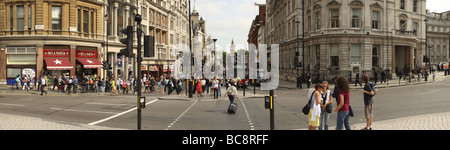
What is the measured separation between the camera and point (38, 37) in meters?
31.7

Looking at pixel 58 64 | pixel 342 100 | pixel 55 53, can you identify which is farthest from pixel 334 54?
pixel 342 100

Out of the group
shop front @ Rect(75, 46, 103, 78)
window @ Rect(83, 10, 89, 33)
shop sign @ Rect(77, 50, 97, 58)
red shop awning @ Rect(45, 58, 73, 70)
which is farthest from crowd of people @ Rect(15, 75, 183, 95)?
window @ Rect(83, 10, 89, 33)

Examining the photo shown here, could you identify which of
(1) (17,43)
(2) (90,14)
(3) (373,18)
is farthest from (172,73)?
(3) (373,18)

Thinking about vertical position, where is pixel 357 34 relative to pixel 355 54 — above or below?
above

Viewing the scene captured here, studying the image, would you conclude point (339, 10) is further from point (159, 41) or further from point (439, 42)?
point (439, 42)

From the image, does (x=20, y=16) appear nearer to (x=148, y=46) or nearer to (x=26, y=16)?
(x=26, y=16)

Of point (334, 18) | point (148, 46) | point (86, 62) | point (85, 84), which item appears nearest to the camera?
point (148, 46)

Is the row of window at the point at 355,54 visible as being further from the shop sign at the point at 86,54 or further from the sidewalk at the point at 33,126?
the sidewalk at the point at 33,126

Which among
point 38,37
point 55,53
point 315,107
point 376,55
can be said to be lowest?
point 315,107

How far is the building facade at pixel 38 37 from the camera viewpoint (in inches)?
1255

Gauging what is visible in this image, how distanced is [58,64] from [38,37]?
10.8ft

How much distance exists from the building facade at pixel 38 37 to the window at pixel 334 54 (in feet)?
98.1

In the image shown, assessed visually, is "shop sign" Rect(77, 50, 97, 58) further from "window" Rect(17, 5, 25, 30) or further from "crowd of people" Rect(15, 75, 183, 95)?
"window" Rect(17, 5, 25, 30)
